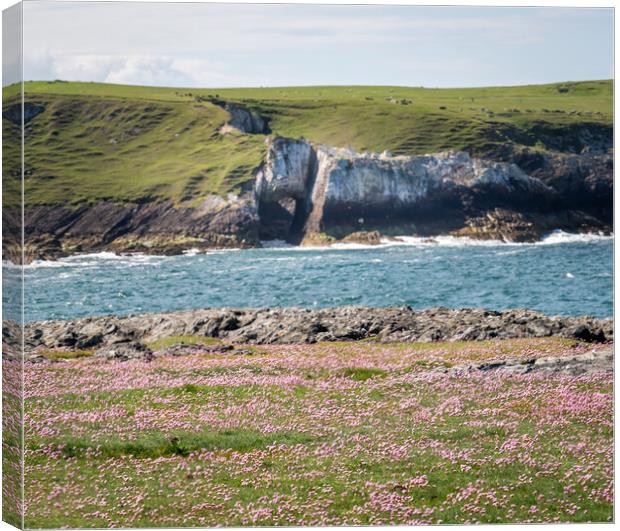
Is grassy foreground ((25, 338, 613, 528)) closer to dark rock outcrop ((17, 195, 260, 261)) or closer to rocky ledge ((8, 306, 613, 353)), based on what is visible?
rocky ledge ((8, 306, 613, 353))

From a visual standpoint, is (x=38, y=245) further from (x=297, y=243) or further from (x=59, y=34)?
(x=297, y=243)

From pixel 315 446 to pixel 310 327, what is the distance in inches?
332

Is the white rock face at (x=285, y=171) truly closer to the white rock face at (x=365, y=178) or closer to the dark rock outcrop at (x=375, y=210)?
the white rock face at (x=365, y=178)

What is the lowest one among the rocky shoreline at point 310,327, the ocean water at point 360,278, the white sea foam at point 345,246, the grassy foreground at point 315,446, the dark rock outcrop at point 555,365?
the grassy foreground at point 315,446

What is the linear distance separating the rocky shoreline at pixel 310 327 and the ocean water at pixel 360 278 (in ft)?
1.09

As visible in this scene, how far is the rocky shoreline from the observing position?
29.0m

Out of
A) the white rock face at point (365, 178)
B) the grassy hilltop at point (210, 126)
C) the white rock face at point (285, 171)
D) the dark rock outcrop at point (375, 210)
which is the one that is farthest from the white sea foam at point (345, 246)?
the white rock face at point (285, 171)

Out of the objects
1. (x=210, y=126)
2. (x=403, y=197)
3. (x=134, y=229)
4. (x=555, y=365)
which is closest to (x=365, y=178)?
(x=403, y=197)

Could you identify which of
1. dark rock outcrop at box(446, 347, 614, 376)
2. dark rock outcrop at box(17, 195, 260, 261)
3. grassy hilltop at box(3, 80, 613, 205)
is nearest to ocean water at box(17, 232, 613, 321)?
dark rock outcrop at box(17, 195, 260, 261)

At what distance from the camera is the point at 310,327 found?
3294 centimetres

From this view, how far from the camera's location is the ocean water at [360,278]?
28594mm

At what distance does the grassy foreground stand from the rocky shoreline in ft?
3.25

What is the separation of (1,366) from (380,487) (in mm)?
8718

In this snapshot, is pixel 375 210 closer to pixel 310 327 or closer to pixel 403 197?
pixel 403 197
